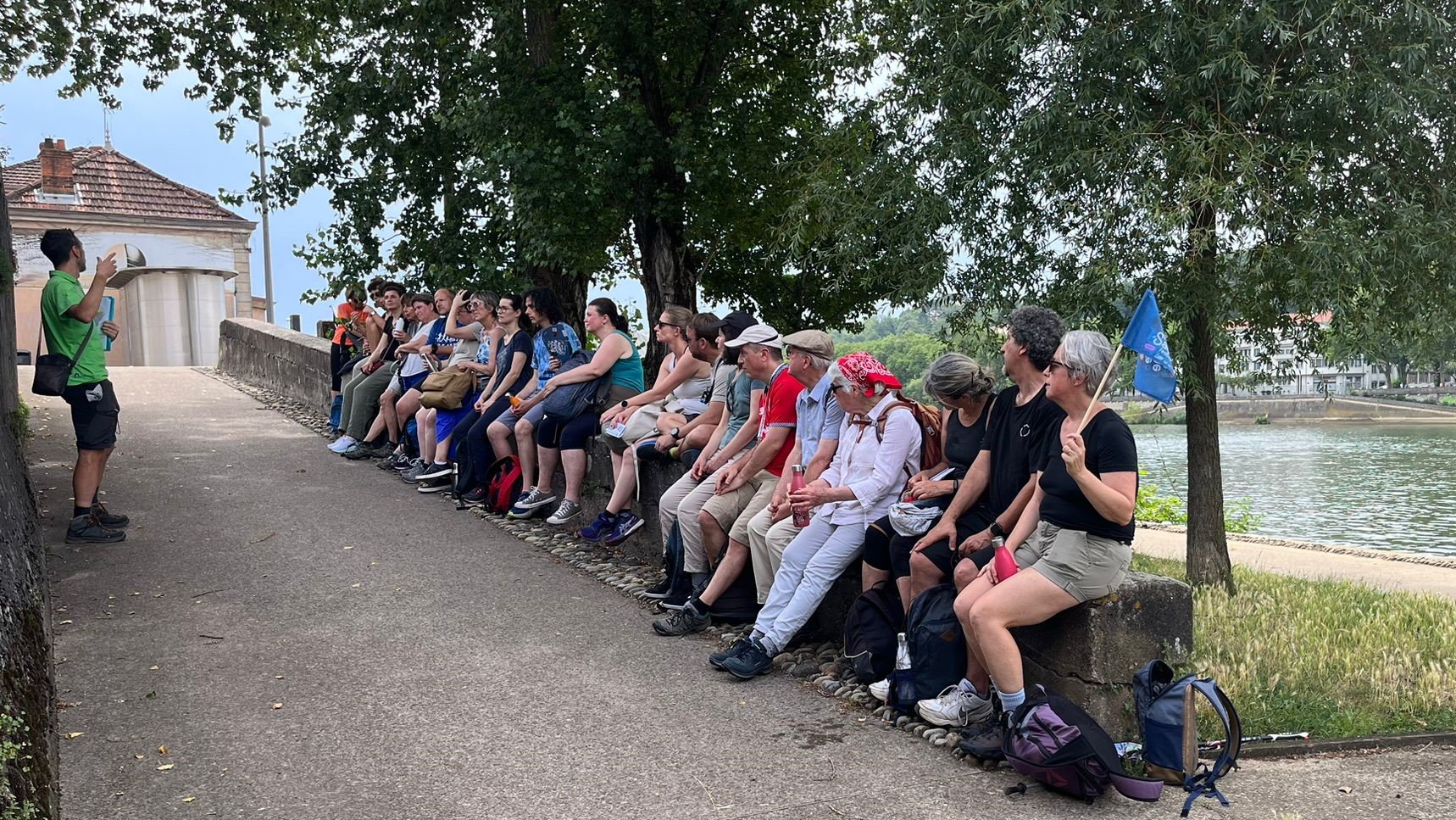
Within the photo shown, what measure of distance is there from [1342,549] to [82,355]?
1605 cm

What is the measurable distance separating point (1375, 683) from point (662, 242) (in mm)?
9715

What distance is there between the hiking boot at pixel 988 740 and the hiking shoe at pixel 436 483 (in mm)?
6992

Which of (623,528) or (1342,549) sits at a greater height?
(623,528)

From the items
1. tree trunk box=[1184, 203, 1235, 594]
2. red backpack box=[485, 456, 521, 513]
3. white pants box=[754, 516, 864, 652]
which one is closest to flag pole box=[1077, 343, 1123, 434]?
white pants box=[754, 516, 864, 652]

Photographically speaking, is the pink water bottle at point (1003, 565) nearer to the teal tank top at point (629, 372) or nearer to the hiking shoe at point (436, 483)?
the teal tank top at point (629, 372)

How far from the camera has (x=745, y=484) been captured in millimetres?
6812

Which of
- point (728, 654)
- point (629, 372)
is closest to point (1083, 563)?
point (728, 654)

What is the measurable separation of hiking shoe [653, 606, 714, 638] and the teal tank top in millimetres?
2957

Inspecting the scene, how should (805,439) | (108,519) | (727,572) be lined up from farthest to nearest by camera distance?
(108,519), (727,572), (805,439)

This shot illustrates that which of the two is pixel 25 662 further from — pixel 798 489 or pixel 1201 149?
pixel 1201 149

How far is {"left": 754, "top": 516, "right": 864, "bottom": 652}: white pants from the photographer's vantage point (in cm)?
581

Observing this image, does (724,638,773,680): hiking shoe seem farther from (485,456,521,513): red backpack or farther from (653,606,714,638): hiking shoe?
(485,456,521,513): red backpack

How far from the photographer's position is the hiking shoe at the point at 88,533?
28.0 ft

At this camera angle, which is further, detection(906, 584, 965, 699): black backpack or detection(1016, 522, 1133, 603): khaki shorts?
detection(906, 584, 965, 699): black backpack
